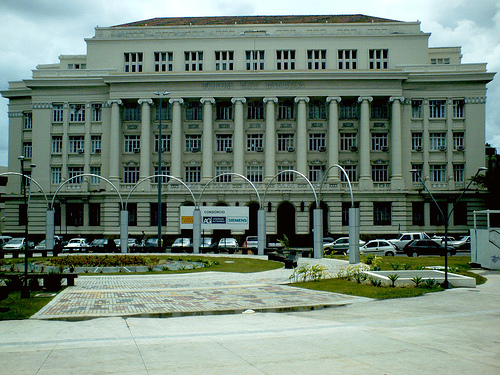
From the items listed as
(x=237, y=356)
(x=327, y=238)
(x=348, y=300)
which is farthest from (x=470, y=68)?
(x=237, y=356)

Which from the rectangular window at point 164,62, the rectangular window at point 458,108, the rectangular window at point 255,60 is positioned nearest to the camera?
the rectangular window at point 458,108

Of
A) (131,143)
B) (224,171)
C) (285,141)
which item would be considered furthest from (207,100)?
(131,143)

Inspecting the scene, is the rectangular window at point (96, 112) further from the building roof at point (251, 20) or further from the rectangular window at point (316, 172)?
the rectangular window at point (316, 172)

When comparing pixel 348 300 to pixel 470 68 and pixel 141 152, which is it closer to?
pixel 141 152

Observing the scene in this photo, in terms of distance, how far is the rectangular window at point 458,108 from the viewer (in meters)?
64.0

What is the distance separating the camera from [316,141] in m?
65.1

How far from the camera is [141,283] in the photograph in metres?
24.6

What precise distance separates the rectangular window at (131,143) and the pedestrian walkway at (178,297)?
40383mm

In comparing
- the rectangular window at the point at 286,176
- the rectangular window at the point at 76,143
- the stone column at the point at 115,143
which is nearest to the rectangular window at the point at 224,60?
the stone column at the point at 115,143

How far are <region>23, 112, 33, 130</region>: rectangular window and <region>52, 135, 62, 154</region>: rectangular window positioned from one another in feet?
17.6

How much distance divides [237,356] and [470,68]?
62295 millimetres

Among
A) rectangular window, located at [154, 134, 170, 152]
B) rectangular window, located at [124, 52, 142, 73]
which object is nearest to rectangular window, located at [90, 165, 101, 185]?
rectangular window, located at [154, 134, 170, 152]

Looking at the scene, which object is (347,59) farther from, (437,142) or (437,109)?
(437,142)

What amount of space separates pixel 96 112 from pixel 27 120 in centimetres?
1031
